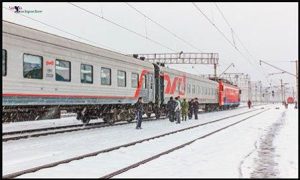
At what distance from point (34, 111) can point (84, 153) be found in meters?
4.75

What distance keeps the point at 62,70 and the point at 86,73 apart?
182cm

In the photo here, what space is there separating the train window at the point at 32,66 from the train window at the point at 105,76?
15.1 feet

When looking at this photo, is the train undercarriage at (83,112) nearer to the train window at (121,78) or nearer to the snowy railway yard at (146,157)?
the snowy railway yard at (146,157)

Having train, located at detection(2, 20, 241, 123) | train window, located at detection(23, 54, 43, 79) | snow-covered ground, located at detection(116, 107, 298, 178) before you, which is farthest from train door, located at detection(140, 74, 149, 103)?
snow-covered ground, located at detection(116, 107, 298, 178)

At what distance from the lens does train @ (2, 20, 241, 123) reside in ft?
45.3

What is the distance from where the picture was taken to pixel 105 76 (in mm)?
19672

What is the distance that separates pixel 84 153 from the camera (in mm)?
11195

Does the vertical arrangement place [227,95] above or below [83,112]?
above

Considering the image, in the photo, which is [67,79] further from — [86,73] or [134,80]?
[134,80]

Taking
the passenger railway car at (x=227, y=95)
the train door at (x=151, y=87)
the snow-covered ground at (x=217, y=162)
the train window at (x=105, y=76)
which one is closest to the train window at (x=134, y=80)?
the train door at (x=151, y=87)

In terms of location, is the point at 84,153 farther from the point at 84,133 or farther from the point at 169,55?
the point at 169,55

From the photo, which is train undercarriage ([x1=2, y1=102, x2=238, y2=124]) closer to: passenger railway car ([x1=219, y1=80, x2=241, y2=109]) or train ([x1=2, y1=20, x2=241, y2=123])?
train ([x1=2, y1=20, x2=241, y2=123])

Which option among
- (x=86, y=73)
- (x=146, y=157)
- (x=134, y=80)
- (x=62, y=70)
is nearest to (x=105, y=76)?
(x=86, y=73)

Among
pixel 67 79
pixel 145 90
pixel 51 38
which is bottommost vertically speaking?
pixel 145 90
